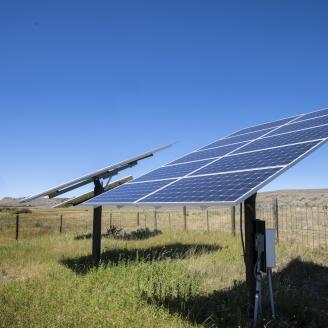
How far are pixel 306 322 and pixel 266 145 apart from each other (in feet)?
15.2

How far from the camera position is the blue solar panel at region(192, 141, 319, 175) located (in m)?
8.21

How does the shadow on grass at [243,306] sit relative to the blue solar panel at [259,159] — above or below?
below

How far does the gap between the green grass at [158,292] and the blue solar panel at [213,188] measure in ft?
7.64

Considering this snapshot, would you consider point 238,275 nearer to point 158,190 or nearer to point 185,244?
point 158,190

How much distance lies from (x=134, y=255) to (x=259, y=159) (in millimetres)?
9528

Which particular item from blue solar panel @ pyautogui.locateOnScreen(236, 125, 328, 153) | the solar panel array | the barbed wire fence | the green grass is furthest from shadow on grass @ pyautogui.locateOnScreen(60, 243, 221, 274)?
blue solar panel @ pyautogui.locateOnScreen(236, 125, 328, 153)

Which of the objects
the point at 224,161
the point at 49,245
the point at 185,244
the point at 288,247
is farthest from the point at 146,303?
the point at 49,245

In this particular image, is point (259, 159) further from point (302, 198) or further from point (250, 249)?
point (302, 198)

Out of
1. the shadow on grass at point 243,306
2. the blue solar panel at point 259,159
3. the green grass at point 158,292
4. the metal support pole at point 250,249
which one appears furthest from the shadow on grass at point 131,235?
the metal support pole at point 250,249

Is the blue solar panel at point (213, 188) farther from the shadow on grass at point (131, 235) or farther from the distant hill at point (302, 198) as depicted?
the distant hill at point (302, 198)

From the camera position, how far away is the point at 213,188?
8.19m

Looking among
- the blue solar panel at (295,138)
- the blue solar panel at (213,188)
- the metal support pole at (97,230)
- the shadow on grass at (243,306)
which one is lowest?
the shadow on grass at (243,306)

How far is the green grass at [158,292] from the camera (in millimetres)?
8031

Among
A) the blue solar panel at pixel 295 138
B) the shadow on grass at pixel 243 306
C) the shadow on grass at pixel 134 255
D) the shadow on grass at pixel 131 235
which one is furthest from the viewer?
the shadow on grass at pixel 131 235
